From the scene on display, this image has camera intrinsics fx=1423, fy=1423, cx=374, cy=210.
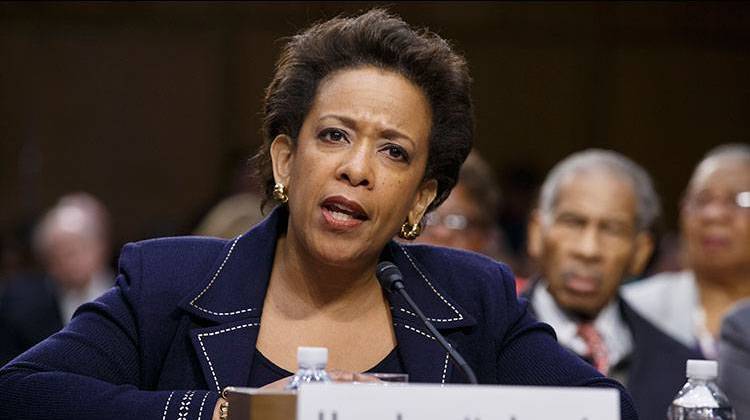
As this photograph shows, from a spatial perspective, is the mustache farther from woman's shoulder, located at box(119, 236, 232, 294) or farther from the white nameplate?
the white nameplate

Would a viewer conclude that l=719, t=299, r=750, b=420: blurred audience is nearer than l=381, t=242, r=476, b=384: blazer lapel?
No

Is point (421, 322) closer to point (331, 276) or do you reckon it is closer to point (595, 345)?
point (331, 276)

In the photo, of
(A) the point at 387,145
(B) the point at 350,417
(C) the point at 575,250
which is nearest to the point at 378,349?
(A) the point at 387,145

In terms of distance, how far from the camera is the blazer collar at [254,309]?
3088 mm

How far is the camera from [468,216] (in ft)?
18.5

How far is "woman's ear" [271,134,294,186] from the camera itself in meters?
3.30

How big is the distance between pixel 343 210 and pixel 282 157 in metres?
0.29

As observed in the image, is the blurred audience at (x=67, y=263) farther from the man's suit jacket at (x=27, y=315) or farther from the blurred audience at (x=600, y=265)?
the blurred audience at (x=600, y=265)

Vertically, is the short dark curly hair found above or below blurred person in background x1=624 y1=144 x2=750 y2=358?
above

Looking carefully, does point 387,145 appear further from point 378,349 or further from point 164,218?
point 164,218

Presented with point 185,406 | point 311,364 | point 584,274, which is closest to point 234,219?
point 584,274

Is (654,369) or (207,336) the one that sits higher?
(207,336)

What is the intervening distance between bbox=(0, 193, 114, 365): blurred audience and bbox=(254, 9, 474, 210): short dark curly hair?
3.57 metres

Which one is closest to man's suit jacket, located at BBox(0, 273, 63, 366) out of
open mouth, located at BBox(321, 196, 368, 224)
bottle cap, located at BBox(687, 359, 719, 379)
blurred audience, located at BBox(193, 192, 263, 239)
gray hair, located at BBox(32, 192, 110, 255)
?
blurred audience, located at BBox(193, 192, 263, 239)
